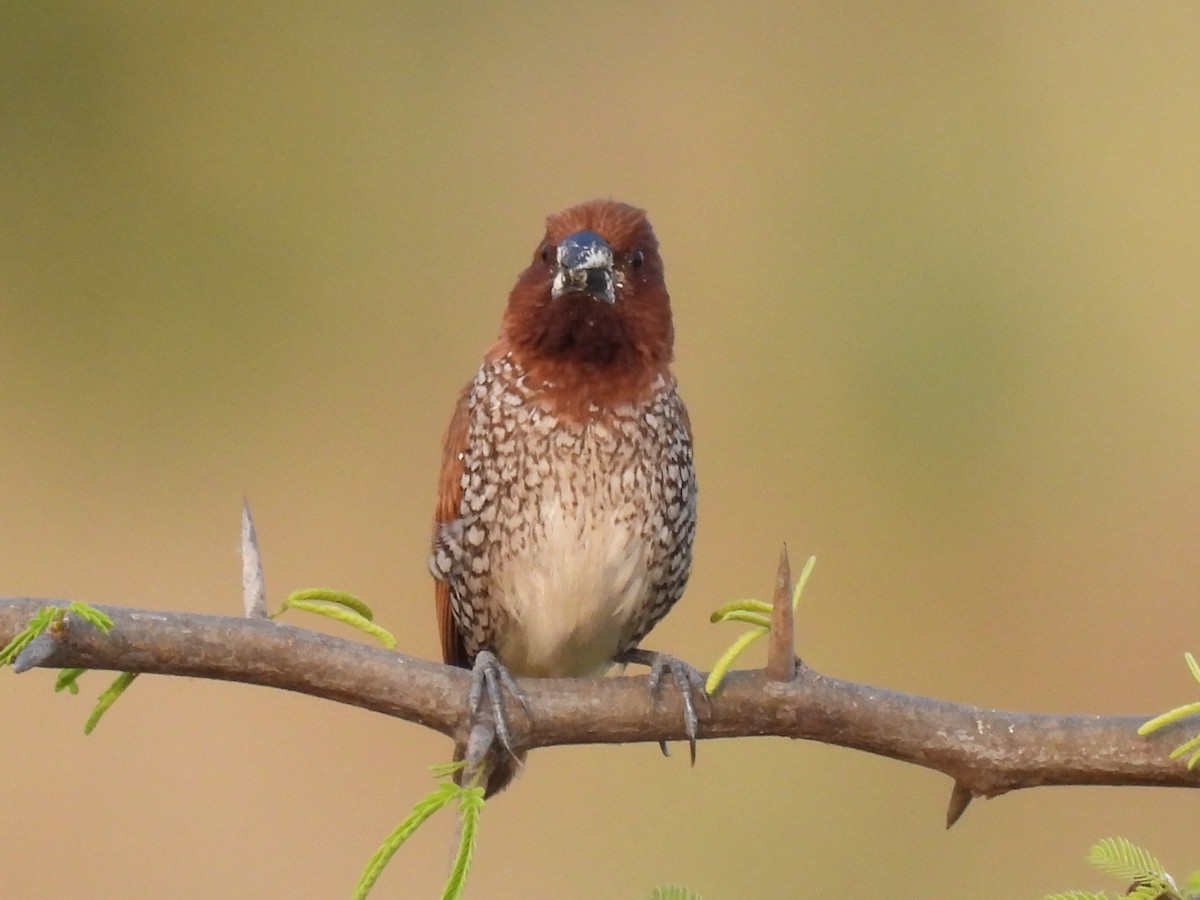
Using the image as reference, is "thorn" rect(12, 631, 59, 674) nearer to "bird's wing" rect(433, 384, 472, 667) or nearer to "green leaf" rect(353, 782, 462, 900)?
"green leaf" rect(353, 782, 462, 900)

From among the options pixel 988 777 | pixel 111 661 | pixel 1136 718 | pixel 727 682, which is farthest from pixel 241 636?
pixel 1136 718

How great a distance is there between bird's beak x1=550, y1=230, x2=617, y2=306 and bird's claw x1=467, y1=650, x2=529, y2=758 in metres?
0.52

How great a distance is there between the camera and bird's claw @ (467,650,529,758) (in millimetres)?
1314

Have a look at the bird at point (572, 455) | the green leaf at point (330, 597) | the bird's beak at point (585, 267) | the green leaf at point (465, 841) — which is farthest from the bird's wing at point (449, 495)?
the green leaf at point (465, 841)

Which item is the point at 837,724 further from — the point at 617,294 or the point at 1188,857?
the point at 1188,857

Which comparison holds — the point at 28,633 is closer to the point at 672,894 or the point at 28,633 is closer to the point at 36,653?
the point at 36,653

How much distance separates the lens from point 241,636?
1.20 meters

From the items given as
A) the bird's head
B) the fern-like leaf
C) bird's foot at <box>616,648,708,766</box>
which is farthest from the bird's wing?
the fern-like leaf

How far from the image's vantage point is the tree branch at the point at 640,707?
1.18 m

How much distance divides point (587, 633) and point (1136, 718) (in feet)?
3.08

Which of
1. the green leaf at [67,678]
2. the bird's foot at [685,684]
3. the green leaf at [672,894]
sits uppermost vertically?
the bird's foot at [685,684]

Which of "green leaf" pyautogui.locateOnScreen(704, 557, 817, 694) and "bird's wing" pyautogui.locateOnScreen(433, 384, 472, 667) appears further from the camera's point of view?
"bird's wing" pyautogui.locateOnScreen(433, 384, 472, 667)

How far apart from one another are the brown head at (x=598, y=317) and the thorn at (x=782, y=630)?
0.68 metres

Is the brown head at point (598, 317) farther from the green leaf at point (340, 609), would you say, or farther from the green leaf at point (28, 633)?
the green leaf at point (28, 633)
